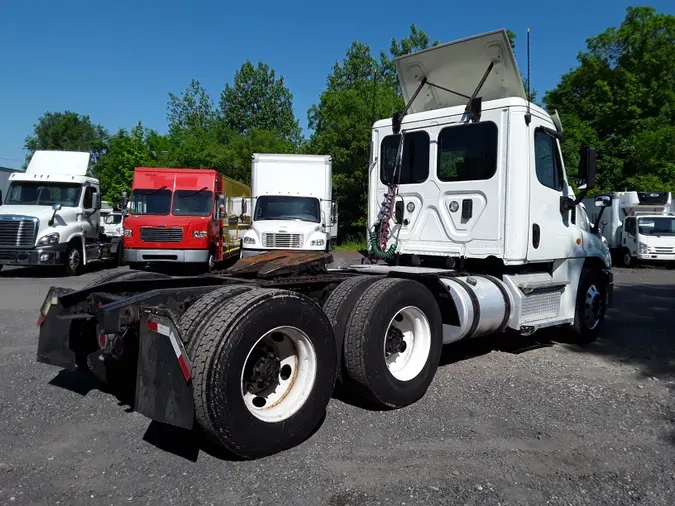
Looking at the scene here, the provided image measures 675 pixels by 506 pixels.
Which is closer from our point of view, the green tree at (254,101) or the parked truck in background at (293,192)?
the parked truck in background at (293,192)

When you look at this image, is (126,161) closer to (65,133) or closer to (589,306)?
(589,306)

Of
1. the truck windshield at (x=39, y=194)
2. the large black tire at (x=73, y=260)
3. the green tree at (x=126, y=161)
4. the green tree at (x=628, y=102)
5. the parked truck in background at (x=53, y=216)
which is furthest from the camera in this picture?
the green tree at (x=126, y=161)

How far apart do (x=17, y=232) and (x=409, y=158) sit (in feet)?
41.7

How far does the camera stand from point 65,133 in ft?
281

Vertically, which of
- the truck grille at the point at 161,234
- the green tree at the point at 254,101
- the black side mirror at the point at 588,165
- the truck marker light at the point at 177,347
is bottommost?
the truck marker light at the point at 177,347

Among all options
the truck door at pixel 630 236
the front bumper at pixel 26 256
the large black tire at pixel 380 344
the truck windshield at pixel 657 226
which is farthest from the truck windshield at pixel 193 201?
the truck windshield at pixel 657 226

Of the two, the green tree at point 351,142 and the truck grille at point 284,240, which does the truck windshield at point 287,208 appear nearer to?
the truck grille at point 284,240

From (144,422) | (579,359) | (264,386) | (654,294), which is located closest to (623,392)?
(579,359)

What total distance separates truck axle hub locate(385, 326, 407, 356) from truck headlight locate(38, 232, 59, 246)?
13451mm

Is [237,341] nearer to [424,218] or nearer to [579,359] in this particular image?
[424,218]

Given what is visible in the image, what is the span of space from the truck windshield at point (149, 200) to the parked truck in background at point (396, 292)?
10.9 metres

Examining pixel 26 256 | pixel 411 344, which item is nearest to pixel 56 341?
pixel 411 344

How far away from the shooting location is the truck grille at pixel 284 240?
15.0 m

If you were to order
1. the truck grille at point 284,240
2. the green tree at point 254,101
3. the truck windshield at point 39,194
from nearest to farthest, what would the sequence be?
the truck grille at point 284,240 → the truck windshield at point 39,194 → the green tree at point 254,101
